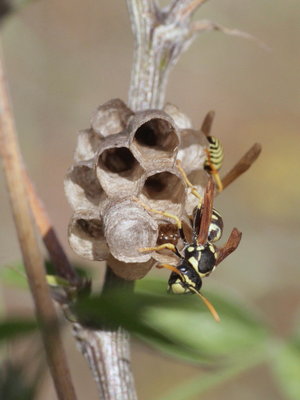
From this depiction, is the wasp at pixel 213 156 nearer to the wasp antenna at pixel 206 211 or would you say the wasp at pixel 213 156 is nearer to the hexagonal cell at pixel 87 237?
the wasp antenna at pixel 206 211

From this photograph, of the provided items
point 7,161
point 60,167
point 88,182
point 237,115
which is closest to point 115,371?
point 88,182

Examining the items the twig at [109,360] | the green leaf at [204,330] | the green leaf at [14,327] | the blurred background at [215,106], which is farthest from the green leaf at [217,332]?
the blurred background at [215,106]

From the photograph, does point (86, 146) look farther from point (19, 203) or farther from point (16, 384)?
point (16, 384)

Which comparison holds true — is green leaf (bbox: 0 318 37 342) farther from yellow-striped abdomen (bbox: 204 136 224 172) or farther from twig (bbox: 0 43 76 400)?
yellow-striped abdomen (bbox: 204 136 224 172)

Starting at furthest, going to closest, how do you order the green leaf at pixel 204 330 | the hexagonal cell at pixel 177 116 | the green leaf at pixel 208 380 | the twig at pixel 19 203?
the hexagonal cell at pixel 177 116
the green leaf at pixel 208 380
the green leaf at pixel 204 330
the twig at pixel 19 203

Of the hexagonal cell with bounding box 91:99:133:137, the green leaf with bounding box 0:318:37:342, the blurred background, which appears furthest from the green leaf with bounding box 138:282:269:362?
the blurred background

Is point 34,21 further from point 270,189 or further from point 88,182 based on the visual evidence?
point 88,182

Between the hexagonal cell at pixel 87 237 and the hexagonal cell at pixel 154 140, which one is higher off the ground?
the hexagonal cell at pixel 154 140
